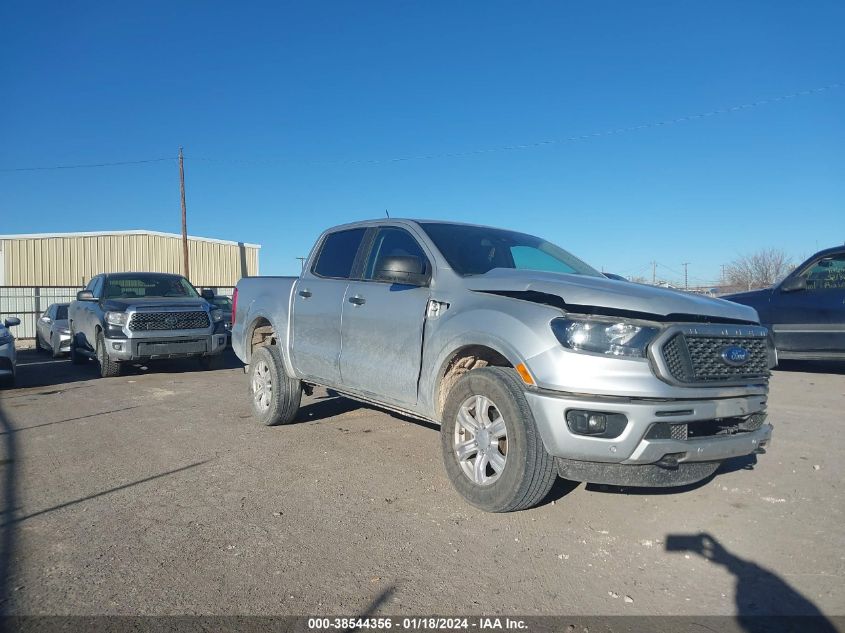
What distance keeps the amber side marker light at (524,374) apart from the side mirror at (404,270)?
1.18 meters

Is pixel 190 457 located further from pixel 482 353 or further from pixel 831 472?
pixel 831 472

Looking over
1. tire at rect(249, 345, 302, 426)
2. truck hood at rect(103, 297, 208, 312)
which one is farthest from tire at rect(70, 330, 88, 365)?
tire at rect(249, 345, 302, 426)

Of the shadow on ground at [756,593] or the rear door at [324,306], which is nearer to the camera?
the shadow on ground at [756,593]

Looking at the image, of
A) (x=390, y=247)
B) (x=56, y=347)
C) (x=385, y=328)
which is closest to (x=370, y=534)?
(x=385, y=328)

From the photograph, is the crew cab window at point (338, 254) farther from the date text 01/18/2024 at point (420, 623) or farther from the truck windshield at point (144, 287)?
the truck windshield at point (144, 287)

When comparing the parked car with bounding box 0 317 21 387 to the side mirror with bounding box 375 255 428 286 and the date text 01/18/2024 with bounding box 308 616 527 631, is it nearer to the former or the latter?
the side mirror with bounding box 375 255 428 286

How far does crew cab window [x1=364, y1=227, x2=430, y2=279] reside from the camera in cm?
502

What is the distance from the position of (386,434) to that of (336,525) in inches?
91.2

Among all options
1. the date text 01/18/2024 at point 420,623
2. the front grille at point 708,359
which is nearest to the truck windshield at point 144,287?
the date text 01/18/2024 at point 420,623

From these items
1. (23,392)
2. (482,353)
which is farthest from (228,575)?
(23,392)

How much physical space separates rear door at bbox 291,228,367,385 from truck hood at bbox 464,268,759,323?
5.86ft

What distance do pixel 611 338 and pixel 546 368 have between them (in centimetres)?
39

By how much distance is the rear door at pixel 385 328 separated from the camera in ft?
15.1

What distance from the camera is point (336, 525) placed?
3.77 meters
